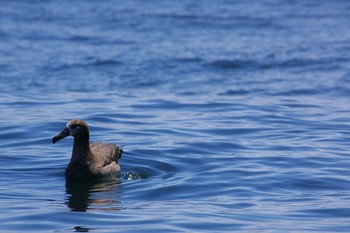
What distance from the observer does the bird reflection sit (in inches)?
441

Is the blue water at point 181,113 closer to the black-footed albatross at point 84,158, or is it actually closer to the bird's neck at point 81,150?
the black-footed albatross at point 84,158

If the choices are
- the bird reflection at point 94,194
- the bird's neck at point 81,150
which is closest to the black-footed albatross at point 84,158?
the bird's neck at point 81,150

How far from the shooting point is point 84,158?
1296 centimetres

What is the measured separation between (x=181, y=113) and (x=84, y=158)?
569 cm

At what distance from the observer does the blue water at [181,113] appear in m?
11.0

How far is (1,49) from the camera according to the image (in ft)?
95.3

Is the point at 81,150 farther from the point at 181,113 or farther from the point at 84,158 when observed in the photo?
the point at 181,113

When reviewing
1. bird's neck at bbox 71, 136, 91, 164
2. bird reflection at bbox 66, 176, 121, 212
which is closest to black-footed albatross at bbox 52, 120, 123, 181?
bird's neck at bbox 71, 136, 91, 164

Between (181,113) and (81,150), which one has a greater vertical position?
(181,113)

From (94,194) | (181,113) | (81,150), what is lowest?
(94,194)

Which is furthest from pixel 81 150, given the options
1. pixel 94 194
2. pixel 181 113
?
pixel 181 113

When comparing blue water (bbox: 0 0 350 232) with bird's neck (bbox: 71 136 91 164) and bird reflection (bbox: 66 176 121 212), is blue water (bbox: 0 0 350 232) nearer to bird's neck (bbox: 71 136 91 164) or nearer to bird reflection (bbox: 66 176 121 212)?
bird reflection (bbox: 66 176 121 212)

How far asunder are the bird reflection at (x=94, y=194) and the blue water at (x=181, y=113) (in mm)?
34

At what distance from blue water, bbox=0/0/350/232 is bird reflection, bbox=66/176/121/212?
3cm
